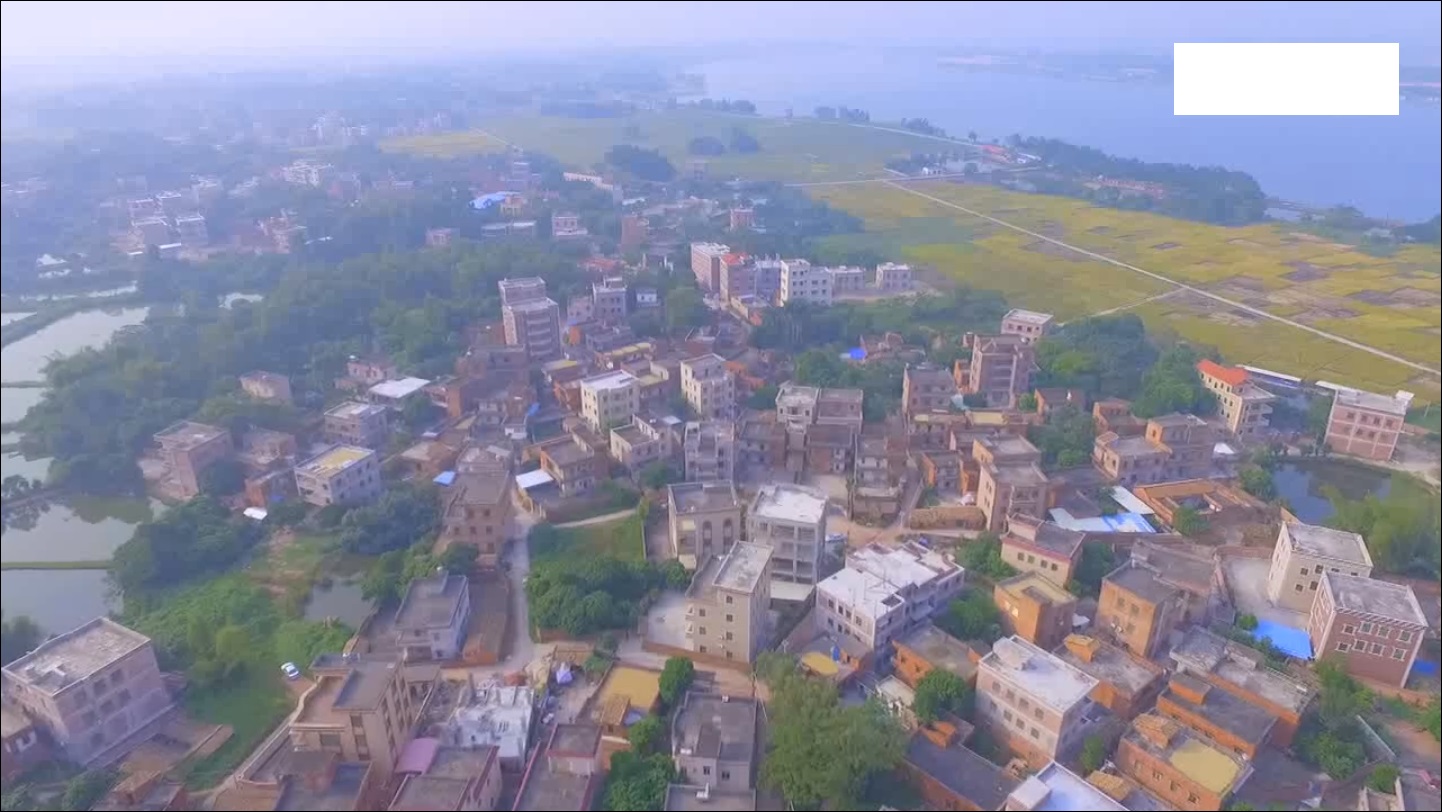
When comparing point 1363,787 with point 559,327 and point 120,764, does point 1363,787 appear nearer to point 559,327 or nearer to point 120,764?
point 120,764

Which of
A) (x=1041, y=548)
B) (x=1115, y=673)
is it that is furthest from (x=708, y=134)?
(x=1115, y=673)

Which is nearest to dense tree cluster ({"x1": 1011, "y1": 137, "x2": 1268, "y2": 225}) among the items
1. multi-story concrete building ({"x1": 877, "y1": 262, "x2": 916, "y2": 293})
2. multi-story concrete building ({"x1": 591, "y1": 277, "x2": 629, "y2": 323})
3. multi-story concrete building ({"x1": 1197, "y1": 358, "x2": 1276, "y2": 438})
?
multi-story concrete building ({"x1": 877, "y1": 262, "x2": 916, "y2": 293})

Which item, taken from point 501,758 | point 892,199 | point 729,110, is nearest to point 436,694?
point 501,758

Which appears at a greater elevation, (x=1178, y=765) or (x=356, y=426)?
(x=356, y=426)

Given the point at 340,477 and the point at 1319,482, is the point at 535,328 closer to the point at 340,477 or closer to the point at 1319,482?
the point at 340,477

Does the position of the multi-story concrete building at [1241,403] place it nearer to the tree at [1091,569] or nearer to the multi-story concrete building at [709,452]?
the tree at [1091,569]

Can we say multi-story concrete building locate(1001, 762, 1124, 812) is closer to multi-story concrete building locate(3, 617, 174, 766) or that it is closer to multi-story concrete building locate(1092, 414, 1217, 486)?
multi-story concrete building locate(1092, 414, 1217, 486)

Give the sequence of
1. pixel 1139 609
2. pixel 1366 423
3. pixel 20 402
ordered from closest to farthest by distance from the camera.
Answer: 1. pixel 1139 609
2. pixel 20 402
3. pixel 1366 423
